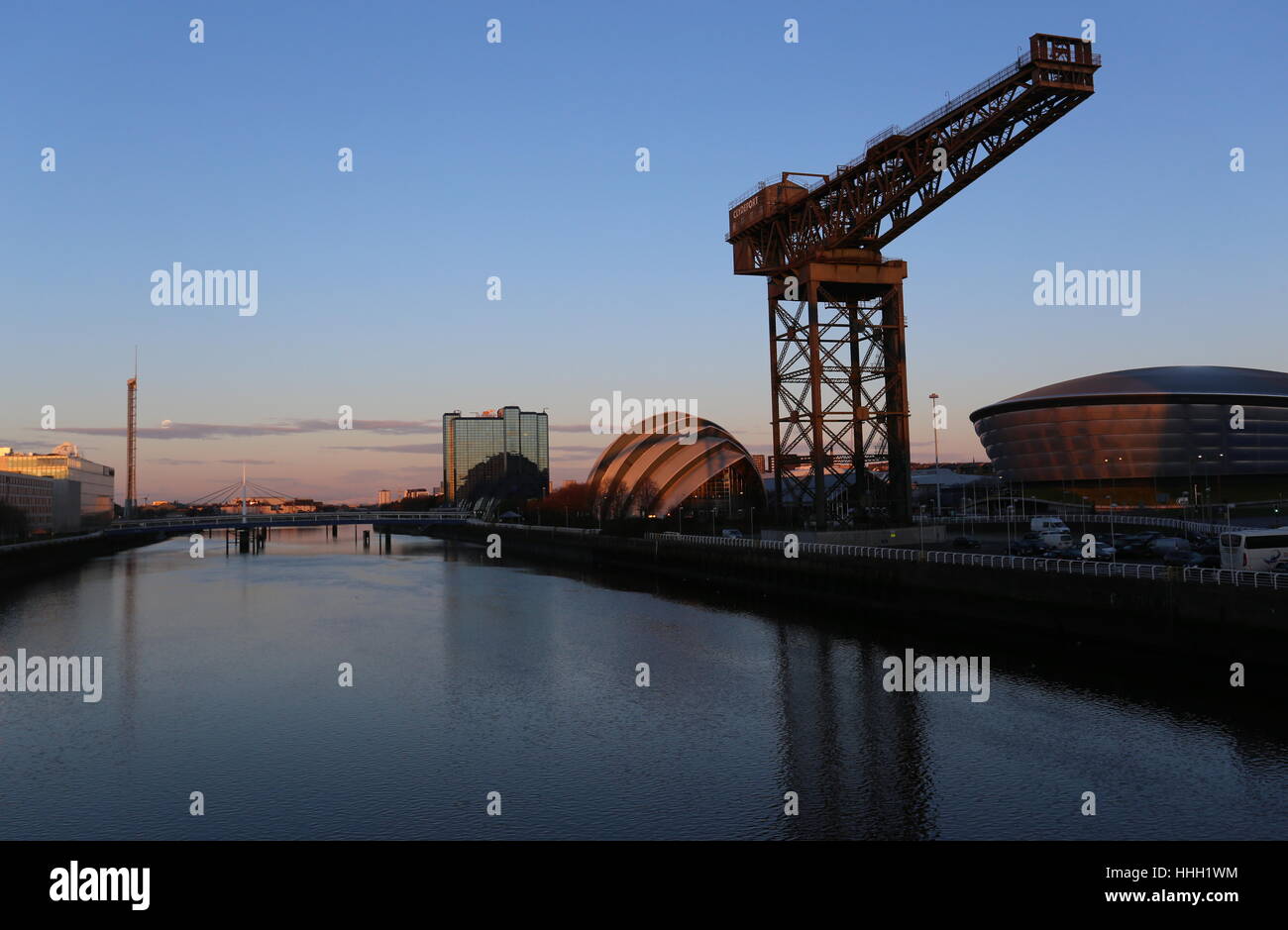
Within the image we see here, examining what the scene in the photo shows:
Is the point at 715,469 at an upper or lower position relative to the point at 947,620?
upper

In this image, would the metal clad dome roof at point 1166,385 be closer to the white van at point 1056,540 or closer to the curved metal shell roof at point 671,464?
the curved metal shell roof at point 671,464

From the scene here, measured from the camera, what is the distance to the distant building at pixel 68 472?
137 m

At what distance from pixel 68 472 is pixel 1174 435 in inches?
5904

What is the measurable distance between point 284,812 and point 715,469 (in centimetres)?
7470

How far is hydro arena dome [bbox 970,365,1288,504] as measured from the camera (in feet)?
315

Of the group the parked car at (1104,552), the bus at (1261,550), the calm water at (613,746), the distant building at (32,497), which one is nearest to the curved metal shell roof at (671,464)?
the parked car at (1104,552)

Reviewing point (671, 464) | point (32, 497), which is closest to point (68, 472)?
point (32, 497)

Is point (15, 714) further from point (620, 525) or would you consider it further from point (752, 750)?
point (620, 525)

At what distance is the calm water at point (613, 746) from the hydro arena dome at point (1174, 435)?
76755 millimetres

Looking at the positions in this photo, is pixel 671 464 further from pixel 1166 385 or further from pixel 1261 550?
pixel 1261 550

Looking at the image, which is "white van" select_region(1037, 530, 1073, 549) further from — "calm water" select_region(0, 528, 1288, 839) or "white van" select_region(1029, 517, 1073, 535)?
"calm water" select_region(0, 528, 1288, 839)

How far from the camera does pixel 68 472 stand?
14162cm
